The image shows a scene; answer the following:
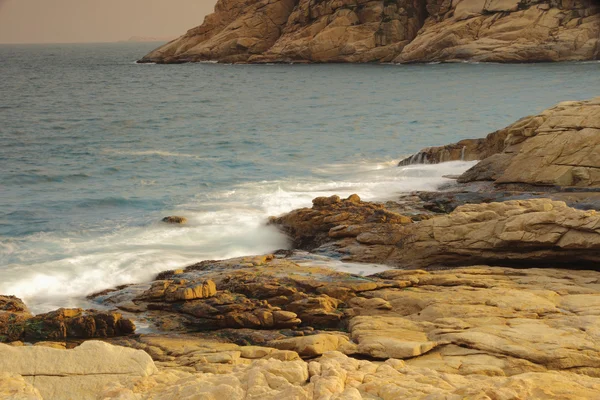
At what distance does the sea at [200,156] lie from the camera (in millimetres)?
20453

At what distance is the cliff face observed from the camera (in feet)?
288

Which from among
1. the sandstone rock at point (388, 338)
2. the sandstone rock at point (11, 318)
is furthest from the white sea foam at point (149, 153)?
the sandstone rock at point (388, 338)

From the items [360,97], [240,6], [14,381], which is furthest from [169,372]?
[240,6]

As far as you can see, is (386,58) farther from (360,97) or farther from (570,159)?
(570,159)

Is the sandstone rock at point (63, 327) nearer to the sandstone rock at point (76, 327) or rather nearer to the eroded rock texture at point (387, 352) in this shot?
the sandstone rock at point (76, 327)

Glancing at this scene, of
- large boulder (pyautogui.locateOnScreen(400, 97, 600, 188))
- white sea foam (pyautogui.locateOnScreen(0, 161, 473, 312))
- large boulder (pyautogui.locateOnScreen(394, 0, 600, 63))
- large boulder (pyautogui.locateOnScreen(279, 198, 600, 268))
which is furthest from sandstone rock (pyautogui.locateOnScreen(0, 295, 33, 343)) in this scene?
large boulder (pyautogui.locateOnScreen(394, 0, 600, 63))

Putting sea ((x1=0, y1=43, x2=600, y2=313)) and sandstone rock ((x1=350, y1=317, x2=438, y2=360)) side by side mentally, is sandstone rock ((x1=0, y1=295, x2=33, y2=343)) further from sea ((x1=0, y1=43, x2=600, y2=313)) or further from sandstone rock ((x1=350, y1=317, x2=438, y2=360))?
sandstone rock ((x1=350, y1=317, x2=438, y2=360))

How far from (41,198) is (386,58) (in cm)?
7918

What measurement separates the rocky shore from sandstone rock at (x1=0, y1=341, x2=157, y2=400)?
22 mm

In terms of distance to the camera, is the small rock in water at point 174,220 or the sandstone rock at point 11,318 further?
the small rock in water at point 174,220

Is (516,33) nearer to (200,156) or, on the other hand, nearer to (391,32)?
(391,32)

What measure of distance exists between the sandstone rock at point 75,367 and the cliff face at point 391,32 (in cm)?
8646

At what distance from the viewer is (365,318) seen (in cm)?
1236

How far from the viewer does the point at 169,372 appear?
8.91 metres
